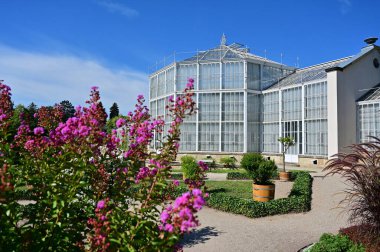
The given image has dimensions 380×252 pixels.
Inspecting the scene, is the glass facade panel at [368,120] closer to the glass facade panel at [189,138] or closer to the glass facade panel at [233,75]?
the glass facade panel at [233,75]

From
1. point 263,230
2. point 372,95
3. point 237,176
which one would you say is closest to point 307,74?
point 372,95

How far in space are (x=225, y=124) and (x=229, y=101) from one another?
1966mm

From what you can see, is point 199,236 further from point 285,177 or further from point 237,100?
point 237,100

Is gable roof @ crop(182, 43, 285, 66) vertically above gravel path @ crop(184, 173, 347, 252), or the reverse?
gable roof @ crop(182, 43, 285, 66)

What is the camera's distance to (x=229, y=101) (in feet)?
84.0

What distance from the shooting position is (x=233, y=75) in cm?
2562

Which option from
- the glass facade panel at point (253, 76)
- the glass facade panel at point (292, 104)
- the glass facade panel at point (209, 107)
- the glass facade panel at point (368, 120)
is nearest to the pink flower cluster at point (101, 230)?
the glass facade panel at point (368, 120)

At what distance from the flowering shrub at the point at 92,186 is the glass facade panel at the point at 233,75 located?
2294cm

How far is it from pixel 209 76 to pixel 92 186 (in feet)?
79.0

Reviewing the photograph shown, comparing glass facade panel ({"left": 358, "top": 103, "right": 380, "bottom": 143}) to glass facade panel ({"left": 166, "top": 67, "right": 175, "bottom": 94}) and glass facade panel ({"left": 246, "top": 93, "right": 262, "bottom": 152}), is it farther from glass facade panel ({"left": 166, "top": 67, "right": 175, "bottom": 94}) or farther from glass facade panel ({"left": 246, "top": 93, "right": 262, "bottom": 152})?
glass facade panel ({"left": 166, "top": 67, "right": 175, "bottom": 94})

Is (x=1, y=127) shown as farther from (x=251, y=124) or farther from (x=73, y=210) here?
(x=251, y=124)

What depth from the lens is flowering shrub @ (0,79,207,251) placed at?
2199 mm

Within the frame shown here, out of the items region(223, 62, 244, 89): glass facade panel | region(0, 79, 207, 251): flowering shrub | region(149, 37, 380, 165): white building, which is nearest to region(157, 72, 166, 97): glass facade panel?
region(149, 37, 380, 165): white building

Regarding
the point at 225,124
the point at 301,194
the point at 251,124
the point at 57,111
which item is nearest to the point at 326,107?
the point at 251,124
